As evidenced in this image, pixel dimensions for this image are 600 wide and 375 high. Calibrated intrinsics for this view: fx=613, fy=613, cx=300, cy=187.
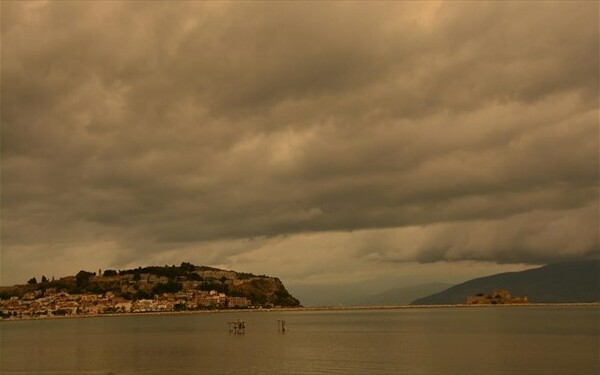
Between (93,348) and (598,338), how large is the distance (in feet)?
280

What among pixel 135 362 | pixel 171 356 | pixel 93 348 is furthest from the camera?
pixel 93 348

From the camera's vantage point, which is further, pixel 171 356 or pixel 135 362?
pixel 171 356

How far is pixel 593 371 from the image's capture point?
201 ft

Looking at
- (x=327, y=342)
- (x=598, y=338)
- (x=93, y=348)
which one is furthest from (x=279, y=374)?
(x=598, y=338)

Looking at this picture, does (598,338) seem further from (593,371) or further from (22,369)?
(22,369)

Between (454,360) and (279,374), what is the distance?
76.0 feet

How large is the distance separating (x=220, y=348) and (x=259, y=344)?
9.91 m

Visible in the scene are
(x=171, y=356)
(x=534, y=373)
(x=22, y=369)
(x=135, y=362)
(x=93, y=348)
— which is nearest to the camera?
(x=534, y=373)

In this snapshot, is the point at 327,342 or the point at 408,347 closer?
the point at 408,347

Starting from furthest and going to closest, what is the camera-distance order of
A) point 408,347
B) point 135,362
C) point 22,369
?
point 408,347 < point 135,362 < point 22,369

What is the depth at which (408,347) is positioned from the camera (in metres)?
92.3

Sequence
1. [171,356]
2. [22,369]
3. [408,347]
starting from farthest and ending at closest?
[408,347]
[171,356]
[22,369]

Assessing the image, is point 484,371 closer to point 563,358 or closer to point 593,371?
point 593,371

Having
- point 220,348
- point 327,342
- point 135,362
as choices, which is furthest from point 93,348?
point 327,342
